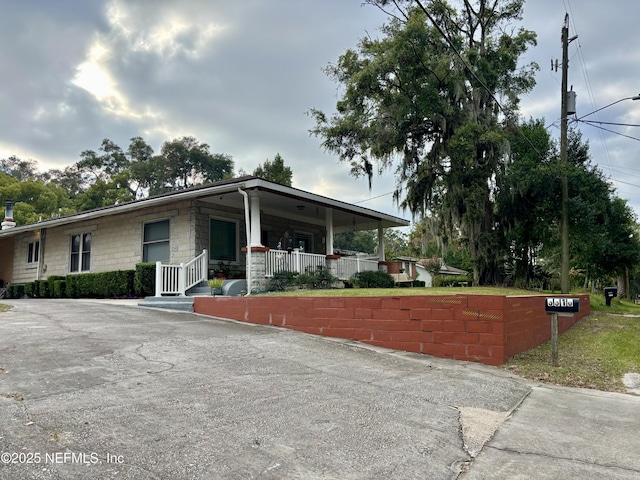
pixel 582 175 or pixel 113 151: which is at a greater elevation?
pixel 113 151

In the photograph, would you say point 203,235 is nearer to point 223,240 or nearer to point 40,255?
point 223,240

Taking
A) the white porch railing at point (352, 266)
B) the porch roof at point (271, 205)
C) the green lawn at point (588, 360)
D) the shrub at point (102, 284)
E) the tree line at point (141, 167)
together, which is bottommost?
the green lawn at point (588, 360)

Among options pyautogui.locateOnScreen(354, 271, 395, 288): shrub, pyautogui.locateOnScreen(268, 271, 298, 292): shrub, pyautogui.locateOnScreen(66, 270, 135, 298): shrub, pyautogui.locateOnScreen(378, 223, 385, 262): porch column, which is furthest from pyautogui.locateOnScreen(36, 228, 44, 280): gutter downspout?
pyautogui.locateOnScreen(378, 223, 385, 262): porch column

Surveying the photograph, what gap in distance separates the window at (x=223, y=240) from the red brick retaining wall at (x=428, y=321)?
5.57 meters

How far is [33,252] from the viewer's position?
64.7 feet

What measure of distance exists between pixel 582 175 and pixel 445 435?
49.0ft

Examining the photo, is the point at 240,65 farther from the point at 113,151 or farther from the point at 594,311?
the point at 113,151

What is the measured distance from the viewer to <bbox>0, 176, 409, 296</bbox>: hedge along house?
1275 cm

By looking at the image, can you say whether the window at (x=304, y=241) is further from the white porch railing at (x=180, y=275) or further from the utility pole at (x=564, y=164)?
the utility pole at (x=564, y=164)

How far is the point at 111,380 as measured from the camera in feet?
15.1

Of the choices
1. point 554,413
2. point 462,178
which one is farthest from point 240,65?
point 554,413

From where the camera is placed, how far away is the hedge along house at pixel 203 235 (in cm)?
1275

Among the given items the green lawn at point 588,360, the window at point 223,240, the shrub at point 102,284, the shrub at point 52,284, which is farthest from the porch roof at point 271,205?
the green lawn at point 588,360

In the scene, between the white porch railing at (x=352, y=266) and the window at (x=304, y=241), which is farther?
the window at (x=304, y=241)
